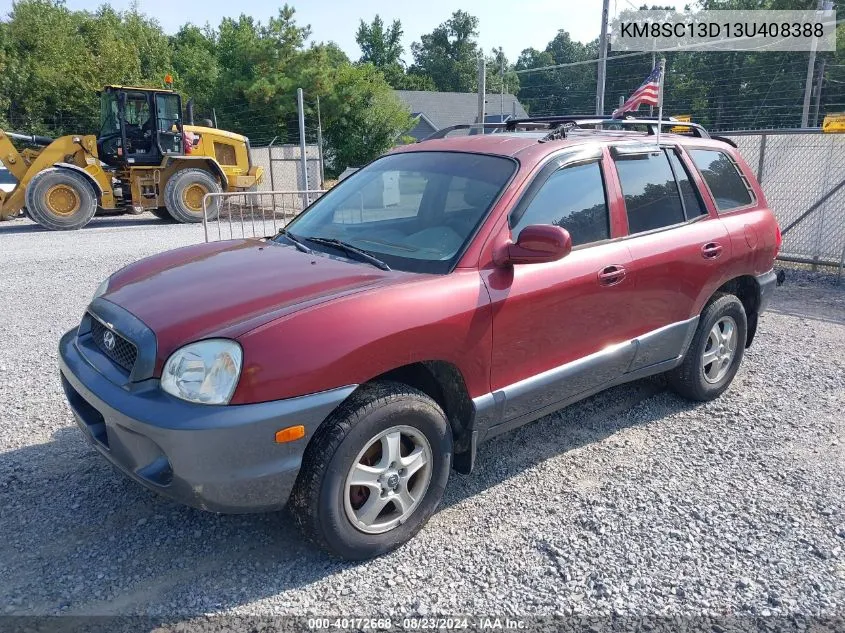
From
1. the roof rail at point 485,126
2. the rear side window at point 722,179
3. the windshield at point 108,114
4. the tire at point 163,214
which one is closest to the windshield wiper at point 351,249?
the roof rail at point 485,126

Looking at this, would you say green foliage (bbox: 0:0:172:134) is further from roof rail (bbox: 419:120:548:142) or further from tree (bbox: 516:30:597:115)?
roof rail (bbox: 419:120:548:142)

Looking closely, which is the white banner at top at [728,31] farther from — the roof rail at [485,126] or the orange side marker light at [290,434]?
the orange side marker light at [290,434]

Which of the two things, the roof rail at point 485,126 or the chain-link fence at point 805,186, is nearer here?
the roof rail at point 485,126

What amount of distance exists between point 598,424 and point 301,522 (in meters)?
2.34

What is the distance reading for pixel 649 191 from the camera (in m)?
4.09

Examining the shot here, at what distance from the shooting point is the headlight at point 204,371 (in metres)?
2.50

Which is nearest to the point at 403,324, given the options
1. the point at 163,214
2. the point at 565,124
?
the point at 565,124

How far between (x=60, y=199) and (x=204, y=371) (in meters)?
13.7

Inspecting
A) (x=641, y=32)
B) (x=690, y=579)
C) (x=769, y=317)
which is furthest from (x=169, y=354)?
(x=641, y=32)

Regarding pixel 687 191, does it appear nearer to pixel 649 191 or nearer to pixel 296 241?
pixel 649 191

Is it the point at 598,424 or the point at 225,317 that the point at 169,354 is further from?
the point at 598,424

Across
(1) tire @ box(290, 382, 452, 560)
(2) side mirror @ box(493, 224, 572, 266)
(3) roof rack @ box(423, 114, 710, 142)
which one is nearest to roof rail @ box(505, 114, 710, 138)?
(3) roof rack @ box(423, 114, 710, 142)

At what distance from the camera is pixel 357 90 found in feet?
91.2

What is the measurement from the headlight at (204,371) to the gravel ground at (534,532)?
89 cm
